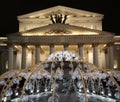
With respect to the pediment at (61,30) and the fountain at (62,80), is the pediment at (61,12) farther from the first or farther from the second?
the fountain at (62,80)

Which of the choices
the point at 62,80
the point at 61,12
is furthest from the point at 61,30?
the point at 62,80

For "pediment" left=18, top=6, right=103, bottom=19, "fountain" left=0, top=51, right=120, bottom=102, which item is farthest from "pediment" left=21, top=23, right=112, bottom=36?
"fountain" left=0, top=51, right=120, bottom=102

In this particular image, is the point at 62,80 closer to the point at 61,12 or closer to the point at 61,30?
the point at 61,30

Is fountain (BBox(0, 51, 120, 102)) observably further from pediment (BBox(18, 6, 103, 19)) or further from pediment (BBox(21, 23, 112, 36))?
pediment (BBox(18, 6, 103, 19))

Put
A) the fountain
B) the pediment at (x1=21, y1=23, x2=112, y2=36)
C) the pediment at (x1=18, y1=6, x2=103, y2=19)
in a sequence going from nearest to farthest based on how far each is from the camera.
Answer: the fountain → the pediment at (x1=21, y1=23, x2=112, y2=36) → the pediment at (x1=18, y1=6, x2=103, y2=19)

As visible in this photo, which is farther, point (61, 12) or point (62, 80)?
point (61, 12)

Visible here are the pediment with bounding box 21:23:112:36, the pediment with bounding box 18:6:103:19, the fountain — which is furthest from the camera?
the pediment with bounding box 18:6:103:19

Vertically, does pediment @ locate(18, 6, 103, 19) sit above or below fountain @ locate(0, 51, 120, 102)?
above

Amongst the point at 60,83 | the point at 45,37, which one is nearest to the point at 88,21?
the point at 45,37

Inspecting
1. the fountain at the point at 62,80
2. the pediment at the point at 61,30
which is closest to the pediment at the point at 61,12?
the pediment at the point at 61,30

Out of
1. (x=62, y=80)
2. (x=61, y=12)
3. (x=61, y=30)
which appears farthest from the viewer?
(x=61, y=12)

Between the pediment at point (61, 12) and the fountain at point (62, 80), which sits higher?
the pediment at point (61, 12)

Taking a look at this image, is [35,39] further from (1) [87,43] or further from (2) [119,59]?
(2) [119,59]

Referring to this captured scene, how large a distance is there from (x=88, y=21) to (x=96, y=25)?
160 centimetres
